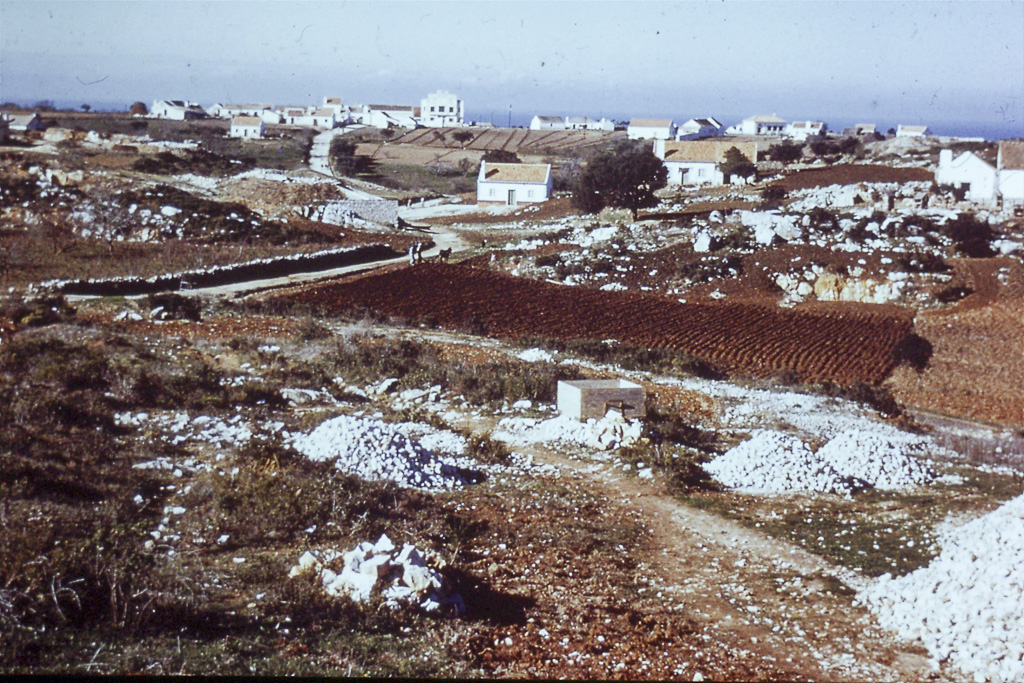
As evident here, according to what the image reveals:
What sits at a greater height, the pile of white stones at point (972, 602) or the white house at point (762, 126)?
the white house at point (762, 126)

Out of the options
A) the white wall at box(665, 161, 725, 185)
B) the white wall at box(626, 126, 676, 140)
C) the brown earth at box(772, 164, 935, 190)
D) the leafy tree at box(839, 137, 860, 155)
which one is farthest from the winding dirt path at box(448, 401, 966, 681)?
the white wall at box(626, 126, 676, 140)

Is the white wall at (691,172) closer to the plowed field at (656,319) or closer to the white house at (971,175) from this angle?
the white house at (971,175)

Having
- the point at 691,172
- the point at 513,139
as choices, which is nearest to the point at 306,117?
the point at 513,139

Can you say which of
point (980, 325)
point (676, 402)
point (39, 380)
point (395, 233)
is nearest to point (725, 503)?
point (676, 402)

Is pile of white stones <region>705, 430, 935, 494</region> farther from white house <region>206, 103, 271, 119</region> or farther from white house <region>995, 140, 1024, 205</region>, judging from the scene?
white house <region>206, 103, 271, 119</region>

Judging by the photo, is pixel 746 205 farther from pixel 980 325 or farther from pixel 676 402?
pixel 676 402

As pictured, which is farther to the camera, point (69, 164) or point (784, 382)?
point (69, 164)

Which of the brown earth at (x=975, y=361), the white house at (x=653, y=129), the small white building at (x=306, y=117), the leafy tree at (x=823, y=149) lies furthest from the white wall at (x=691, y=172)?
the small white building at (x=306, y=117)
